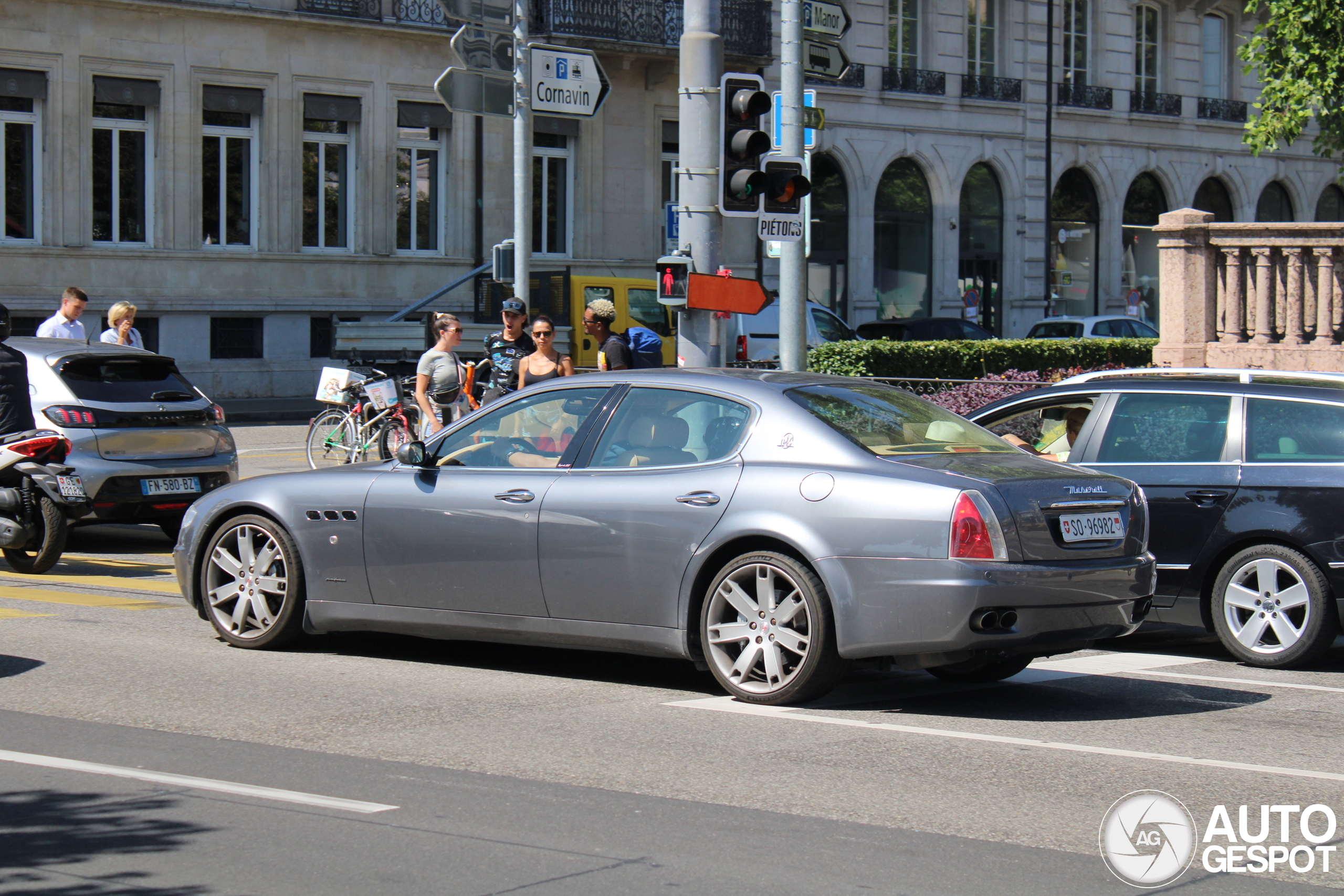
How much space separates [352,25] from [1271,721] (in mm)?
26604

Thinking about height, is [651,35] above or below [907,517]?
above

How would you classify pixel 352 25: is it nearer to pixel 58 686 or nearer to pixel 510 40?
pixel 510 40

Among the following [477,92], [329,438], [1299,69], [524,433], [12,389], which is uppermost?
[1299,69]

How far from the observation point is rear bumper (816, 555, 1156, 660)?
21.5 feet

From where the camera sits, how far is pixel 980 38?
135 feet

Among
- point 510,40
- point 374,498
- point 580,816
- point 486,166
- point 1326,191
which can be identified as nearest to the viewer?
point 580,816

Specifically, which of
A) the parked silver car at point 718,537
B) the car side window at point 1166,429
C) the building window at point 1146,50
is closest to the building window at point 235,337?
the parked silver car at point 718,537

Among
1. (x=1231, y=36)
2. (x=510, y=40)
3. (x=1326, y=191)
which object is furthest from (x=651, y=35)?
(x=1326, y=191)

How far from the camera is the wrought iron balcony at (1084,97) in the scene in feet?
139

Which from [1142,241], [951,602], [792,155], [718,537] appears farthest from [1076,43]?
[951,602]

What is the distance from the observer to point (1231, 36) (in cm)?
4625

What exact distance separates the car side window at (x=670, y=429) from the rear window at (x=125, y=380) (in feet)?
20.1

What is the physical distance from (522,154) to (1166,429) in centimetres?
1124

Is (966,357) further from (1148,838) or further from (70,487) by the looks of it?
(1148,838)
